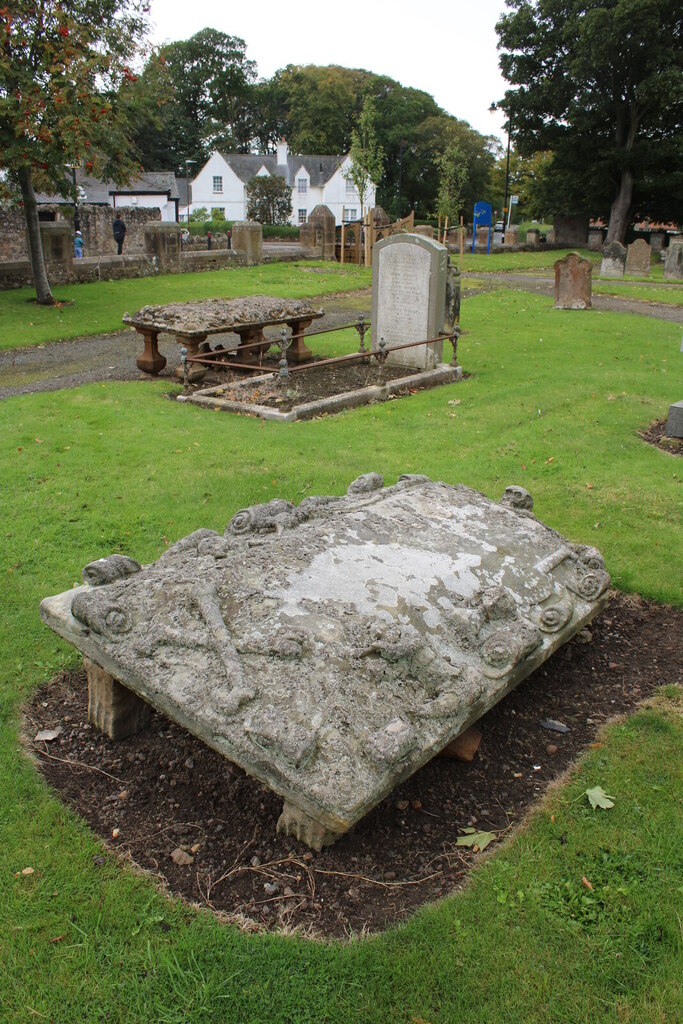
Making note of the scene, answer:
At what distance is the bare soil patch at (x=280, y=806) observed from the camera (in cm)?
332

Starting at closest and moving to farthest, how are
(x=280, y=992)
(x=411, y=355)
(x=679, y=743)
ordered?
(x=280, y=992), (x=679, y=743), (x=411, y=355)

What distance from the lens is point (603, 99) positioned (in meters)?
37.5

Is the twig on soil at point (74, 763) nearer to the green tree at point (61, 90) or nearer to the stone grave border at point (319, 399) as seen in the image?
the stone grave border at point (319, 399)

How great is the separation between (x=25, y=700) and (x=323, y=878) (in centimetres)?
218

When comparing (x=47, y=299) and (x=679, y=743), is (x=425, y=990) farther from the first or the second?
(x=47, y=299)

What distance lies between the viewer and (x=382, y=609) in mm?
3986

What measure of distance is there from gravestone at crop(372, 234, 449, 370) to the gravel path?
283cm

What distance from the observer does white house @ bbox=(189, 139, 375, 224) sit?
67.1m

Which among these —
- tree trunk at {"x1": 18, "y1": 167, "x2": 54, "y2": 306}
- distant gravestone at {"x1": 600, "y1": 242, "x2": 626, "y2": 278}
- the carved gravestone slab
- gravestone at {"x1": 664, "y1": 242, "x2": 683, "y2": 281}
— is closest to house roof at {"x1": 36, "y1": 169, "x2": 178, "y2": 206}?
tree trunk at {"x1": 18, "y1": 167, "x2": 54, "y2": 306}

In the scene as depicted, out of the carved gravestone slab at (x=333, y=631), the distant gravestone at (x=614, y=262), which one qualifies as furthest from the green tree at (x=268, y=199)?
the carved gravestone slab at (x=333, y=631)

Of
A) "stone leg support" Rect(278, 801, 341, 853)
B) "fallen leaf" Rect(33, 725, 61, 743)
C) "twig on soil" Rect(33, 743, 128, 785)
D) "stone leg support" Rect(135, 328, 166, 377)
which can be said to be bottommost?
"twig on soil" Rect(33, 743, 128, 785)

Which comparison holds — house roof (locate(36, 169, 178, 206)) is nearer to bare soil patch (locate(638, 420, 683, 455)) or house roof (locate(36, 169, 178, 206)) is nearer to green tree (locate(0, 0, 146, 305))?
green tree (locate(0, 0, 146, 305))

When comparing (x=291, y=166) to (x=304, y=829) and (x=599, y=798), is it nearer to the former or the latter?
(x=599, y=798)

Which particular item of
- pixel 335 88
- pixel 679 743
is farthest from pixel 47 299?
pixel 335 88
